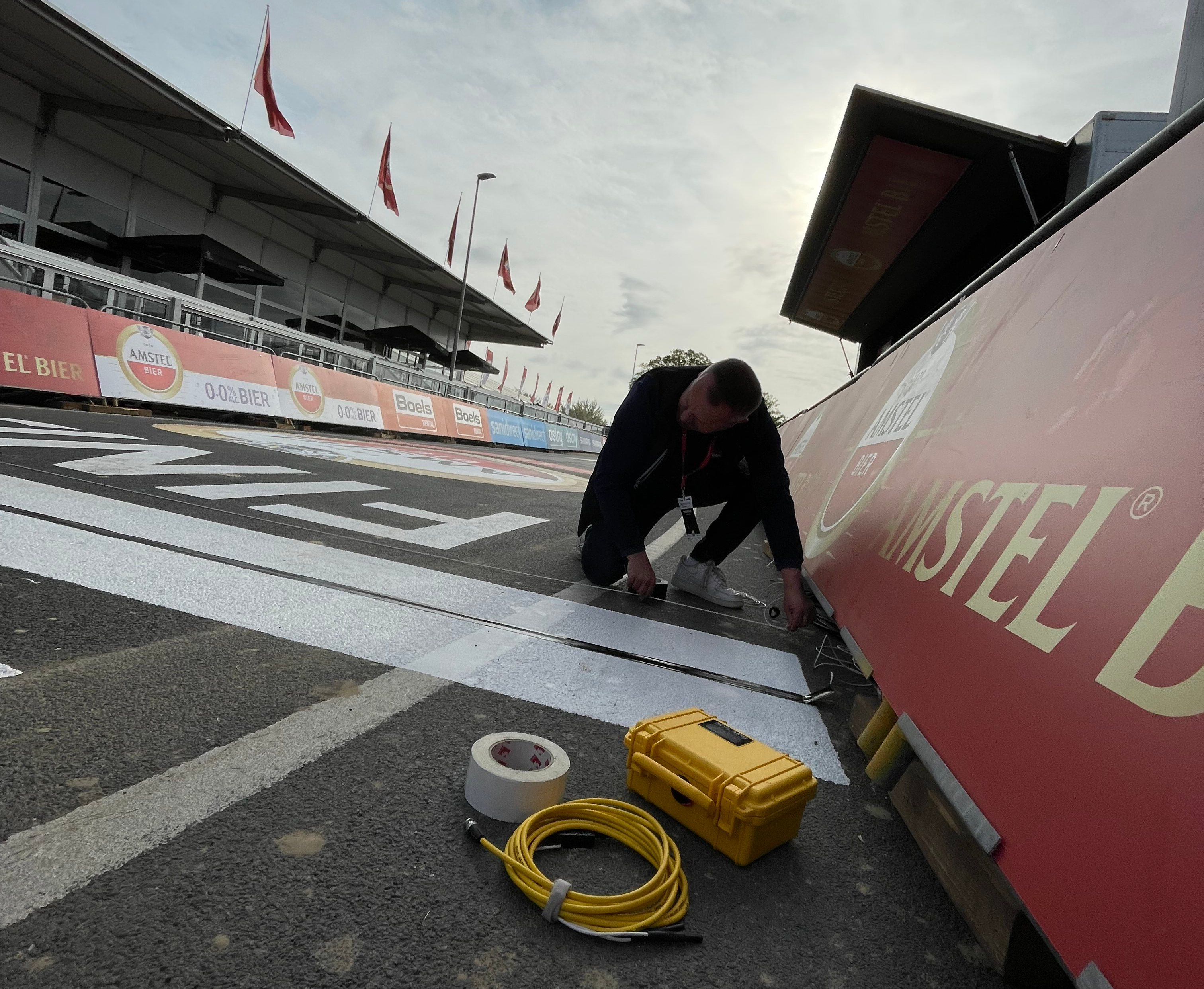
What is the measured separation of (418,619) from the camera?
2.64 m

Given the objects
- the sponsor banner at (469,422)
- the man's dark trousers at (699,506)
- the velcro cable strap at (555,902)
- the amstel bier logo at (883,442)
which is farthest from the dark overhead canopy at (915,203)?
the velcro cable strap at (555,902)

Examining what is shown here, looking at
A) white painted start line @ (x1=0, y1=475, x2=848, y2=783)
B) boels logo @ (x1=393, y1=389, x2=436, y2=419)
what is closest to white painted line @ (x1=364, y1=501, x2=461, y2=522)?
white painted start line @ (x1=0, y1=475, x2=848, y2=783)

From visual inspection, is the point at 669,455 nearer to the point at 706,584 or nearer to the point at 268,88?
the point at 706,584

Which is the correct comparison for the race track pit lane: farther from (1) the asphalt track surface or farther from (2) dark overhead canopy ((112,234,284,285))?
(2) dark overhead canopy ((112,234,284,285))

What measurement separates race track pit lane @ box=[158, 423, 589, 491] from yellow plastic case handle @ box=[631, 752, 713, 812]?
6.40m

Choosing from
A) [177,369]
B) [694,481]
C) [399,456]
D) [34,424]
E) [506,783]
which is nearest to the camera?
[506,783]

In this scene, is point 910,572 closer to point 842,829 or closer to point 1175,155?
point 842,829

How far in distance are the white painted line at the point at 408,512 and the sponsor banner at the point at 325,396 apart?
8772 mm

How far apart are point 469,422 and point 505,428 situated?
2636 mm

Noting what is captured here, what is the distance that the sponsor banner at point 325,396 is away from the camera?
12.9m

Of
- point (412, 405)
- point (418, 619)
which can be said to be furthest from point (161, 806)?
point (412, 405)

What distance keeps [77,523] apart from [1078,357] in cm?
394

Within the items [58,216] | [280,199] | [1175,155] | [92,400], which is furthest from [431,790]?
[280,199]

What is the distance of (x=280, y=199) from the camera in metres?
23.5
